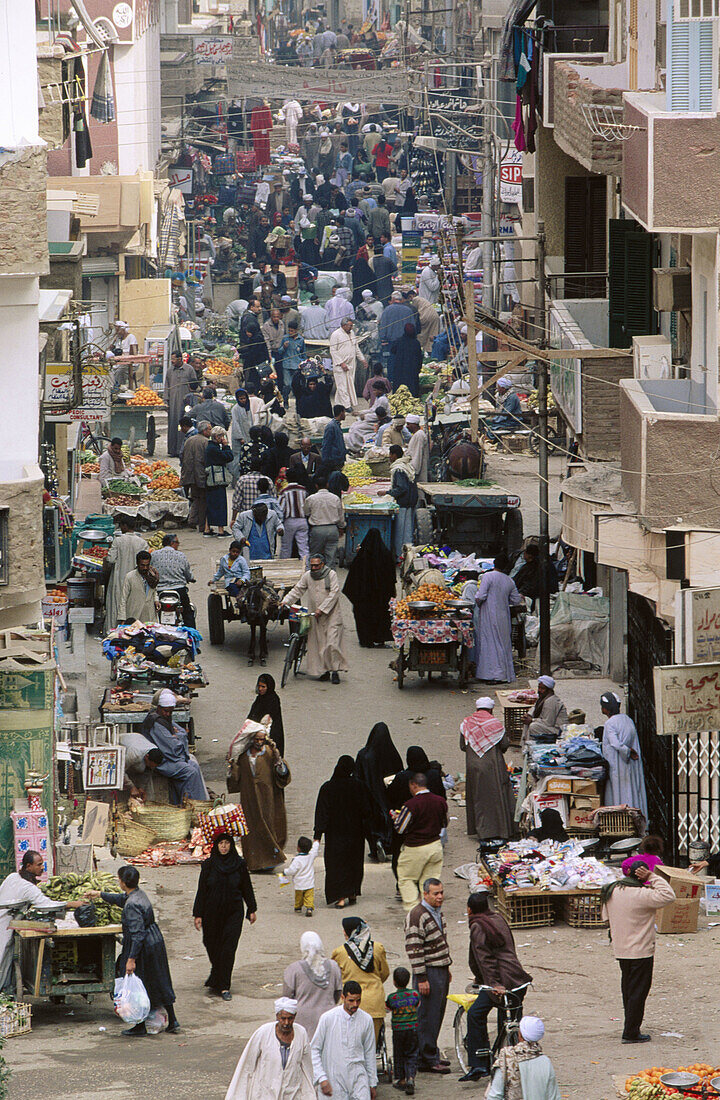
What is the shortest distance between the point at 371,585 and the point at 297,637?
1341mm

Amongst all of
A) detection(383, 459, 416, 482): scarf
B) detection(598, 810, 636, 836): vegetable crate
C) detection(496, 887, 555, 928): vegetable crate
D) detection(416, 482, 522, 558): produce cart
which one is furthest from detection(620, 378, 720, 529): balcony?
detection(383, 459, 416, 482): scarf

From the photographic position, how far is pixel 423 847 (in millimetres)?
12055

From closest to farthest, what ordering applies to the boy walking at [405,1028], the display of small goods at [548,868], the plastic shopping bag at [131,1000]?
the boy walking at [405,1028] → the plastic shopping bag at [131,1000] → the display of small goods at [548,868]

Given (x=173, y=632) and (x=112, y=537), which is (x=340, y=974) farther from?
(x=112, y=537)

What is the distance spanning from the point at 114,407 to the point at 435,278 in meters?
8.47

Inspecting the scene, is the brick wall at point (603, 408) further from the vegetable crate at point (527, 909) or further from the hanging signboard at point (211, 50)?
the hanging signboard at point (211, 50)

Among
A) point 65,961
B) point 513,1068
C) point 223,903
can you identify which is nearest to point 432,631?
point 223,903

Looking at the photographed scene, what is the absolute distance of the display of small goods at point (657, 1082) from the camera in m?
8.39

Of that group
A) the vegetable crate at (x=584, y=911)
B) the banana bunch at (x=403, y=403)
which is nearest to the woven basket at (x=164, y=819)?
the vegetable crate at (x=584, y=911)

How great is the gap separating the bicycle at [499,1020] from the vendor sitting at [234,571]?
25.4 feet

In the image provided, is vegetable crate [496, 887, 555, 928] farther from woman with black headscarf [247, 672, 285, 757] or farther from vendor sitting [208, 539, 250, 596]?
vendor sitting [208, 539, 250, 596]

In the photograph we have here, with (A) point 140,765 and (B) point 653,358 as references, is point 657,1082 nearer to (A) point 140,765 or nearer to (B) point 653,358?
(A) point 140,765

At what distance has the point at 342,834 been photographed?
12.6 meters

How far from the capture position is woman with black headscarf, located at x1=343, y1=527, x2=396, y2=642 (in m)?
18.3
